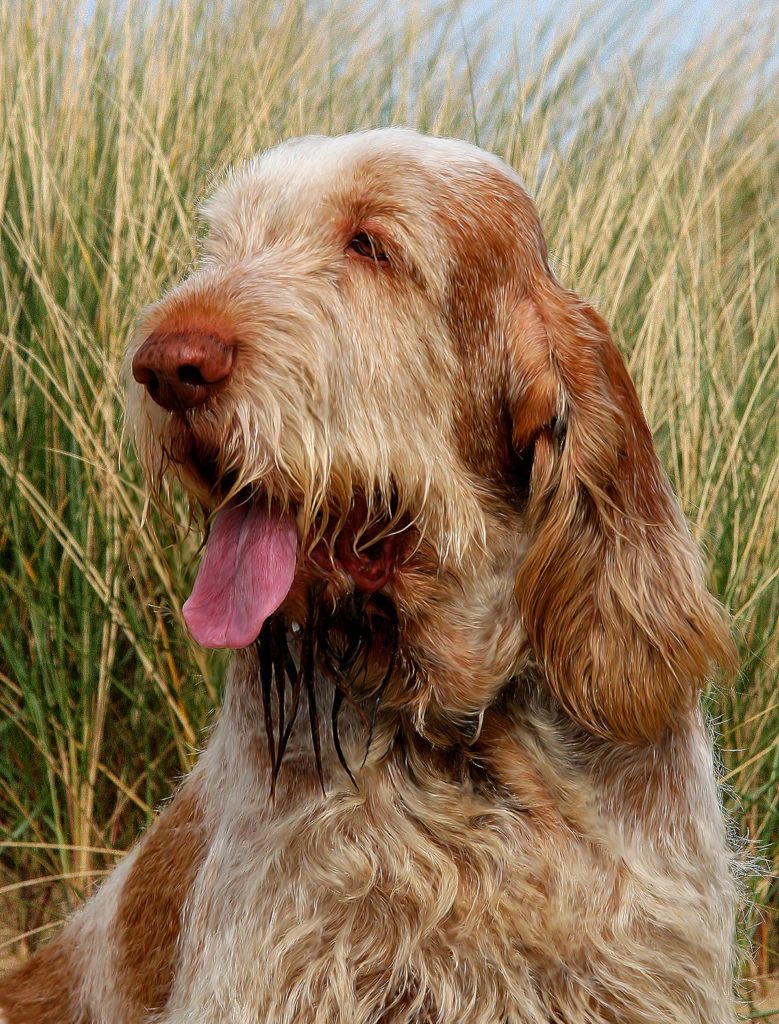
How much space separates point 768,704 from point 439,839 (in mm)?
1760

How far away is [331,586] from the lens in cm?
219

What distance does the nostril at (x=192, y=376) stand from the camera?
1.98 metres

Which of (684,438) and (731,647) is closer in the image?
(731,647)

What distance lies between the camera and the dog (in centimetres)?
221

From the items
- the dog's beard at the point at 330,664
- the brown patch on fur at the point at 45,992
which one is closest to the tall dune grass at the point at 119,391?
the brown patch on fur at the point at 45,992

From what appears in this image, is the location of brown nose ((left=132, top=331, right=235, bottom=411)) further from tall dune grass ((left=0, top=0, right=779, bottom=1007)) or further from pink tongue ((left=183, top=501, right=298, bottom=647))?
tall dune grass ((left=0, top=0, right=779, bottom=1007))

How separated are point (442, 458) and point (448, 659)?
33cm

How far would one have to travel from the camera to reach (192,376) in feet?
6.51

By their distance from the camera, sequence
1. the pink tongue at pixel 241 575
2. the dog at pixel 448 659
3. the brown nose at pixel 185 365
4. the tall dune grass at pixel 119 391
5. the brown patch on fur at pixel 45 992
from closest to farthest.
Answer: the brown nose at pixel 185 365 < the pink tongue at pixel 241 575 < the dog at pixel 448 659 < the brown patch on fur at pixel 45 992 < the tall dune grass at pixel 119 391

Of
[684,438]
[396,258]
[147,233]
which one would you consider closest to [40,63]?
[147,233]

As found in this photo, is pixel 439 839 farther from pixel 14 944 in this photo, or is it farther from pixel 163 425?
pixel 14 944

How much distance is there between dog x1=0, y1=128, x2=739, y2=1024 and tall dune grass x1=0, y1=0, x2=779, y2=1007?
3.44 feet

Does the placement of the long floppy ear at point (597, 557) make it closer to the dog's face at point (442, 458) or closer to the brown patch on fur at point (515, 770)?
the dog's face at point (442, 458)

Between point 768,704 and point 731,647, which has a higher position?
point 731,647
